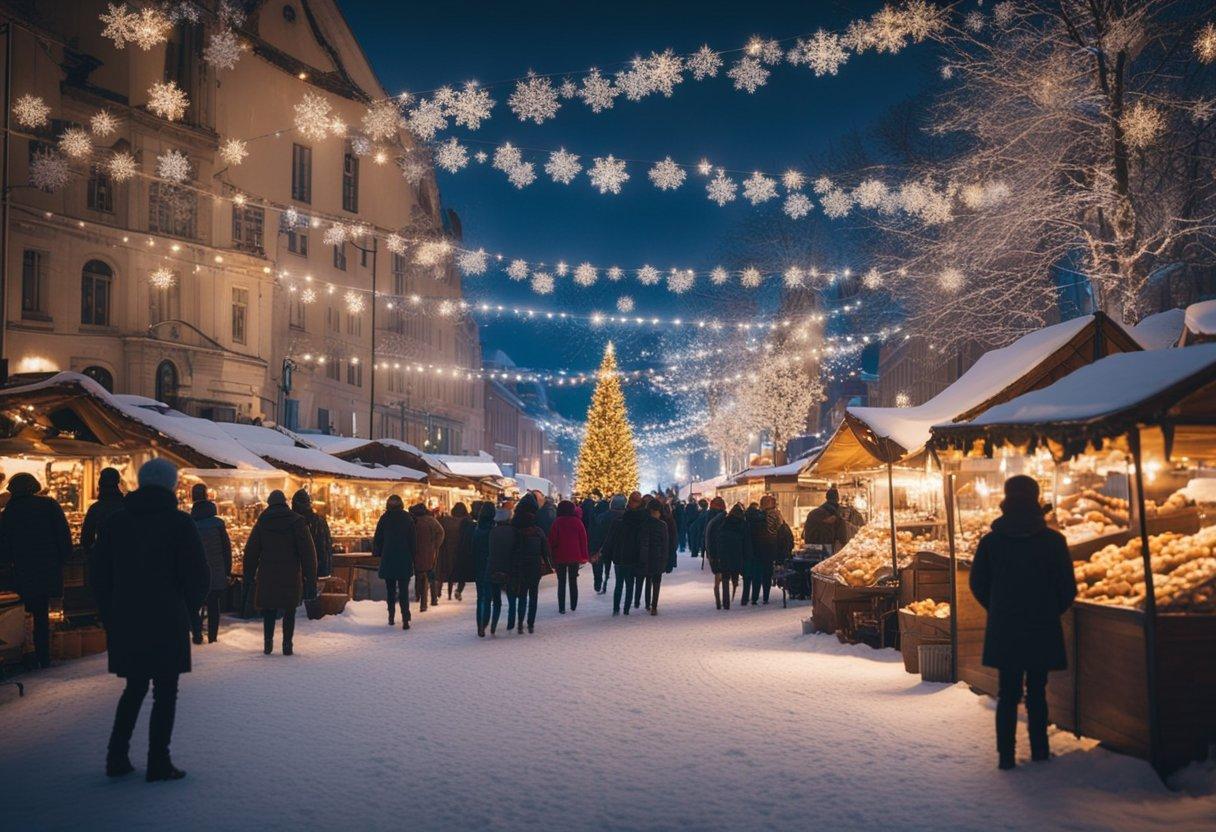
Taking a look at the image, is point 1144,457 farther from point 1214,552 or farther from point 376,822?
point 376,822

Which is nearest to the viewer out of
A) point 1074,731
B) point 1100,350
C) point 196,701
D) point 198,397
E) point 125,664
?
point 125,664

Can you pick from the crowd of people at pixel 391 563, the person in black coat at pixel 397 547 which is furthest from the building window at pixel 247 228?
the person in black coat at pixel 397 547

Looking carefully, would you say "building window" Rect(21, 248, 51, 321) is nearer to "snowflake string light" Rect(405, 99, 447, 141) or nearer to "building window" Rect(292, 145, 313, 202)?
"building window" Rect(292, 145, 313, 202)

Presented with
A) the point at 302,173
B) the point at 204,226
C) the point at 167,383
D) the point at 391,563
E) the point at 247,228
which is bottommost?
the point at 391,563

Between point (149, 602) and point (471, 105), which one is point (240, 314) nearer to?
point (471, 105)

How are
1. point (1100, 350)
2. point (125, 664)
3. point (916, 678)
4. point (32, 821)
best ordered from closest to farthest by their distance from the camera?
point (32, 821)
point (125, 664)
point (916, 678)
point (1100, 350)

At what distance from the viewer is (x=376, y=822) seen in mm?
5406

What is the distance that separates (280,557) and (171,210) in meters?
25.6

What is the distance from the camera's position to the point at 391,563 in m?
14.7

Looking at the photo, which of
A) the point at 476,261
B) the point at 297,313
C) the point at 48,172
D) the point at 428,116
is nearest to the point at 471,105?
the point at 428,116

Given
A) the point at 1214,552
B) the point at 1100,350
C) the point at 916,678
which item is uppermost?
the point at 1100,350

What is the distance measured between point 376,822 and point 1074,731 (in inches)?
187

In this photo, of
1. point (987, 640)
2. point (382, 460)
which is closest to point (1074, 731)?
point (987, 640)

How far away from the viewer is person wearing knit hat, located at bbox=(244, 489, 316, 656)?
37.9 feet
